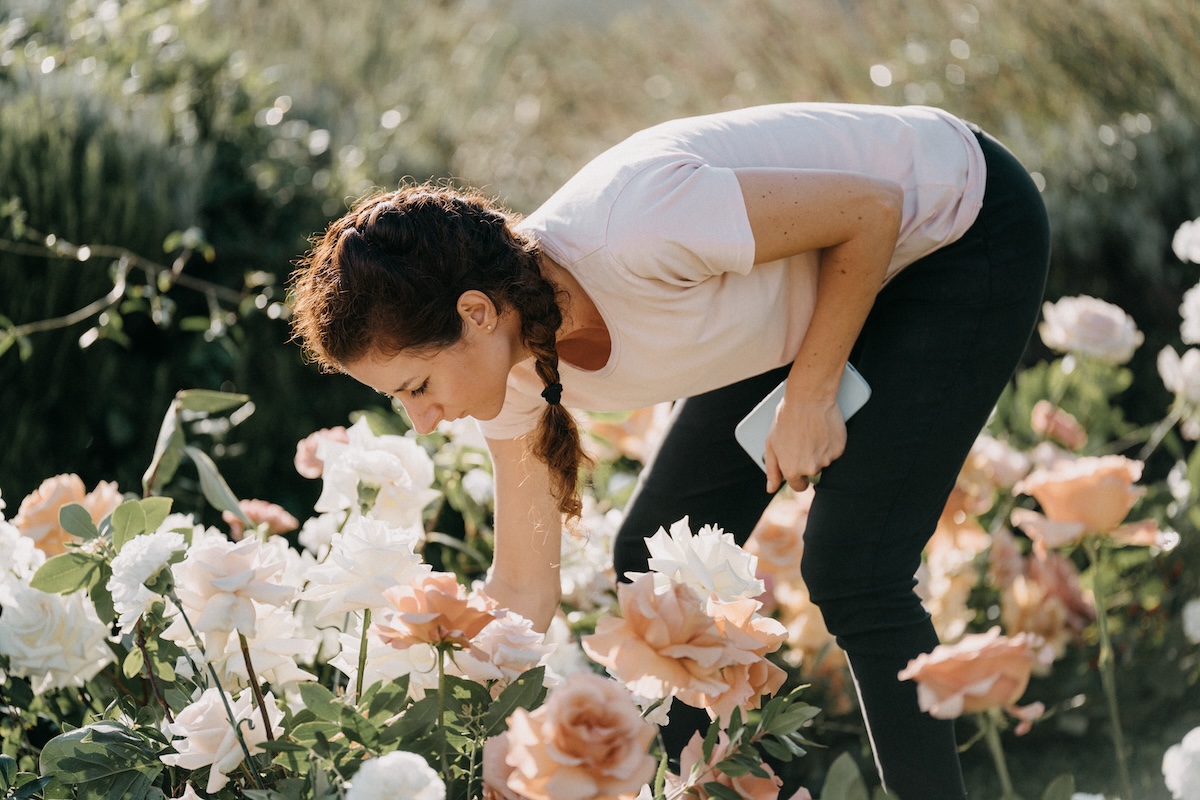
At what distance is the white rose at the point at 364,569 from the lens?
1159 millimetres

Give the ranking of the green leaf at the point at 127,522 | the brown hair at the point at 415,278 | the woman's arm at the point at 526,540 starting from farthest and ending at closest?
the woman's arm at the point at 526,540 → the brown hair at the point at 415,278 → the green leaf at the point at 127,522

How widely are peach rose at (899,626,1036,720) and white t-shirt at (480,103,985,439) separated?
0.63 m

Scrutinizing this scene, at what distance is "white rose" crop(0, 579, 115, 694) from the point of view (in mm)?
1428

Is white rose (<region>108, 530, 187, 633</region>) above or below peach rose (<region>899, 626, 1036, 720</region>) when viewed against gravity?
above

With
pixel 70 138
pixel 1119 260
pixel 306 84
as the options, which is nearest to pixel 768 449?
pixel 70 138

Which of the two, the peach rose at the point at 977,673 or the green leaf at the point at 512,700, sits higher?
the peach rose at the point at 977,673

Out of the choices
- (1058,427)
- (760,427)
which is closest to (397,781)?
(760,427)

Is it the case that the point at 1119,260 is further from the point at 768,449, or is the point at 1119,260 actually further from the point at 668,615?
the point at 668,615

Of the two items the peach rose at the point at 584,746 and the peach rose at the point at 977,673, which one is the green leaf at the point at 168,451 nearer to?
the peach rose at the point at 584,746

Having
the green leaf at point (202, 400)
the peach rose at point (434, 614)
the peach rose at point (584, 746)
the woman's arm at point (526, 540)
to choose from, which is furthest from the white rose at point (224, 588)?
the green leaf at point (202, 400)

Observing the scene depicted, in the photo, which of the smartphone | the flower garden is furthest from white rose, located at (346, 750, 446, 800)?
the smartphone

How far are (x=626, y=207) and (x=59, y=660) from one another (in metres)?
0.91

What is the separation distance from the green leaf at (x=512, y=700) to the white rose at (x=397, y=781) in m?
0.23

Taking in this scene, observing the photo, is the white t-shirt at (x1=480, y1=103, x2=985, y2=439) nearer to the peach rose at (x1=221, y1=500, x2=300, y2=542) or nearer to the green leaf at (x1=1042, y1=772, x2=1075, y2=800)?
the peach rose at (x1=221, y1=500, x2=300, y2=542)
